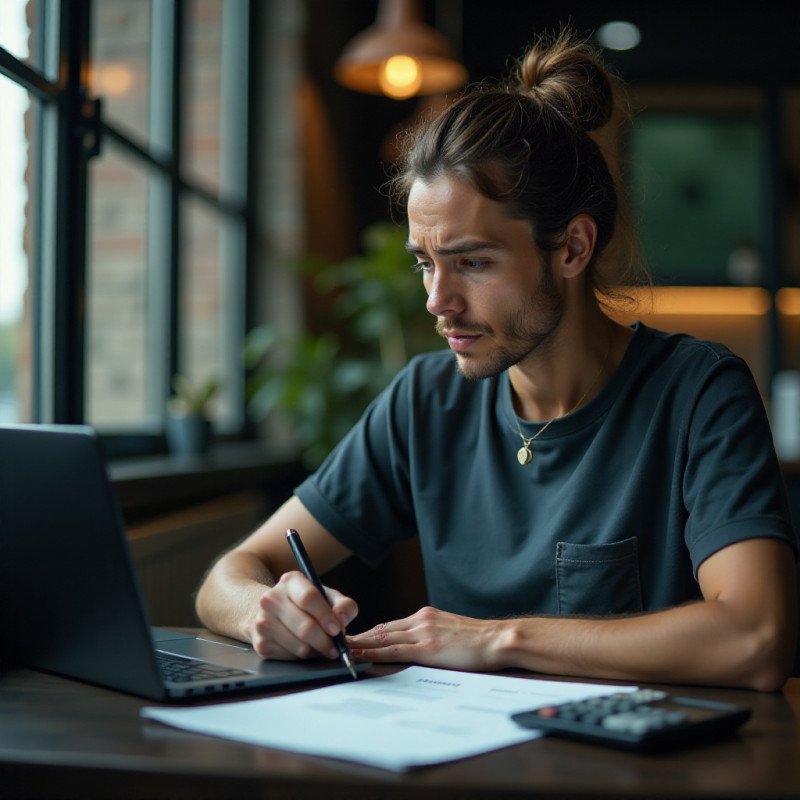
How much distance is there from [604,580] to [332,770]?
723 millimetres

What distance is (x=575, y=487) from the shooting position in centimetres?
141

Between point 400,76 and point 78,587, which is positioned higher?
point 400,76

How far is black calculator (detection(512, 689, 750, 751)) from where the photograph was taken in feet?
2.52

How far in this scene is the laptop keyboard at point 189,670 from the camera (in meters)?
0.97

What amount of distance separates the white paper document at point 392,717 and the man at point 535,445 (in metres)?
0.12

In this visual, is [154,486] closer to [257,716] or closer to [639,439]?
[639,439]

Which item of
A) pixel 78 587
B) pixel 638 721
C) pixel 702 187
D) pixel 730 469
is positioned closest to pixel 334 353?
pixel 702 187

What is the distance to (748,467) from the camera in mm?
1235

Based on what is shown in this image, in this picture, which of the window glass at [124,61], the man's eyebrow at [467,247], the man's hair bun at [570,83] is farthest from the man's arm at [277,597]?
the window glass at [124,61]

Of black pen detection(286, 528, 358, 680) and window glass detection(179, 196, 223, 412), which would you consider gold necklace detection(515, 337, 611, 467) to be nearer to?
black pen detection(286, 528, 358, 680)

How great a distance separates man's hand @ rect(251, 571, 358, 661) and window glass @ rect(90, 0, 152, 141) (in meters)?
2.11

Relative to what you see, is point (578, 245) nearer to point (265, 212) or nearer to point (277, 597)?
point (277, 597)

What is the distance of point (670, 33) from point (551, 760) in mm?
4605

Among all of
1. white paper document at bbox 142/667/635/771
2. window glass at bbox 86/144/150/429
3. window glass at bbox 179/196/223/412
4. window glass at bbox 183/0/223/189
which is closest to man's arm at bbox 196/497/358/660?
white paper document at bbox 142/667/635/771
